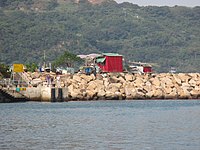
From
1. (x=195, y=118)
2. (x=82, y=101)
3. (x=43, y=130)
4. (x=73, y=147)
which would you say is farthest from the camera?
(x=82, y=101)

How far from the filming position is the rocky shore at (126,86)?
4313 inches

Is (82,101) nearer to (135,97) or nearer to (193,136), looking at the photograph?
(135,97)

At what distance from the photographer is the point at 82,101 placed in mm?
107625

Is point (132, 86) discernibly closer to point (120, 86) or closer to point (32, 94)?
point (120, 86)

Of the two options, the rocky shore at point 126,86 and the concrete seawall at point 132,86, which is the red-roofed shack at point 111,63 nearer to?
the rocky shore at point 126,86

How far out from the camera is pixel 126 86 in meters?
113

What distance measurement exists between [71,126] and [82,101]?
167 feet

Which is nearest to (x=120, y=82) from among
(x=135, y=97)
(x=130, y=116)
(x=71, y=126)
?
(x=135, y=97)

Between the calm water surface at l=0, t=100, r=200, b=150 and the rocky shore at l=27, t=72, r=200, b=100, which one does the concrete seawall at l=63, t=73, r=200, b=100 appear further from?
the calm water surface at l=0, t=100, r=200, b=150

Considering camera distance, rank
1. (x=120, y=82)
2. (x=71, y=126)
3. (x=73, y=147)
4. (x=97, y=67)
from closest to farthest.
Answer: (x=73, y=147) < (x=71, y=126) < (x=120, y=82) < (x=97, y=67)

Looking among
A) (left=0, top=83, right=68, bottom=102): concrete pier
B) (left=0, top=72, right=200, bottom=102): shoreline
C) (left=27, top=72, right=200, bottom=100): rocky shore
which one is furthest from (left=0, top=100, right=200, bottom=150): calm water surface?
(left=27, top=72, right=200, bottom=100): rocky shore

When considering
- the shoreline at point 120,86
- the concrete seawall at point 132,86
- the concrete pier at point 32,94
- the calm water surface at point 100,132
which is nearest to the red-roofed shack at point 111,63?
the shoreline at point 120,86

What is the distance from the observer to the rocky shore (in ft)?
359

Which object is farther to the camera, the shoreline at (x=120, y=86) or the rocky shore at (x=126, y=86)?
the rocky shore at (x=126, y=86)
